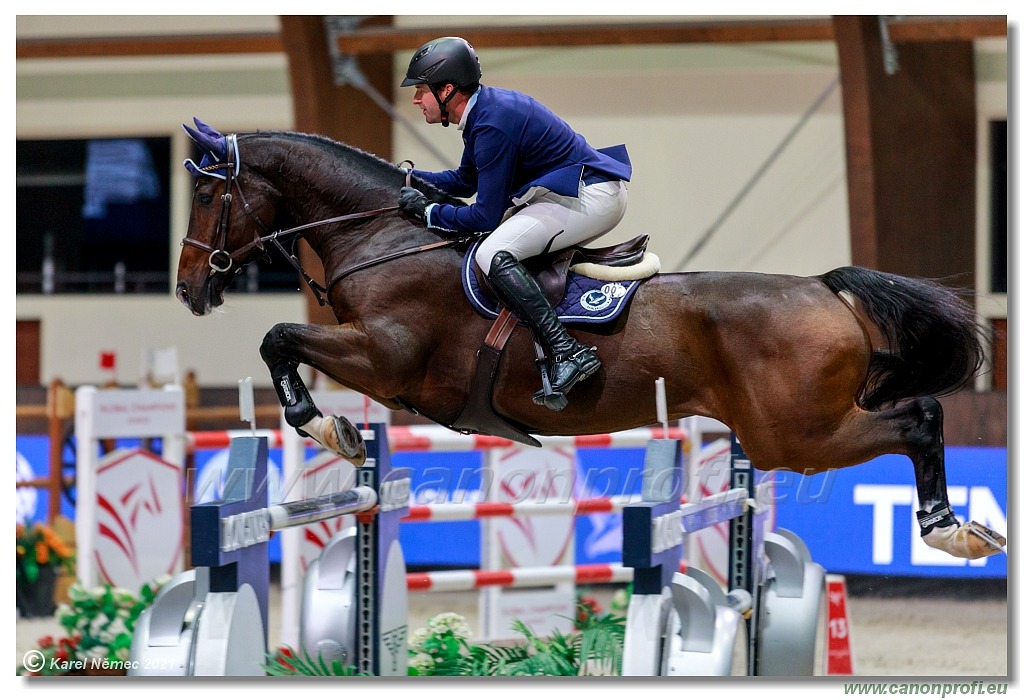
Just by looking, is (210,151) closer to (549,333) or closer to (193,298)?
(193,298)

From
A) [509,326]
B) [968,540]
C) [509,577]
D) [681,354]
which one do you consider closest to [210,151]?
[509,326]

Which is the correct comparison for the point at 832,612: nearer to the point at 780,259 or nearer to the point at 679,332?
the point at 679,332

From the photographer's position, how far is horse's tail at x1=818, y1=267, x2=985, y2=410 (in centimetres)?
289

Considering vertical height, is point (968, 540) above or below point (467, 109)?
below

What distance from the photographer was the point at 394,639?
3.41 m

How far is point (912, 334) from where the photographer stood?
9.48 ft

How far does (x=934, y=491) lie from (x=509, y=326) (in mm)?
1111

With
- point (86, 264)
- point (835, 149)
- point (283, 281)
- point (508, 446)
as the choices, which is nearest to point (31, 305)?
point (86, 264)

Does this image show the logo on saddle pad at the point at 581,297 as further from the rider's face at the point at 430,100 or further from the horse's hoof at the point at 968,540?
the horse's hoof at the point at 968,540

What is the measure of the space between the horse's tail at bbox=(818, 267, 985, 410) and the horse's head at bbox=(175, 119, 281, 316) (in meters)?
1.52

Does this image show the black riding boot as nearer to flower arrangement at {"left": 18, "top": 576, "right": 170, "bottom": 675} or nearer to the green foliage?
the green foliage

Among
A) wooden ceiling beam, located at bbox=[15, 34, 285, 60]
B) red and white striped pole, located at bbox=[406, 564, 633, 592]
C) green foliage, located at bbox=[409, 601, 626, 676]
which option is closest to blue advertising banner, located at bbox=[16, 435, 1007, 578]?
red and white striped pole, located at bbox=[406, 564, 633, 592]

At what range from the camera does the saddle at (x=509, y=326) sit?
113 inches

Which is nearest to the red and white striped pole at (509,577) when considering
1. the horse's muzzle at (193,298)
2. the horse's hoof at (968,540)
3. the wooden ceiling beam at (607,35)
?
the horse's muzzle at (193,298)
